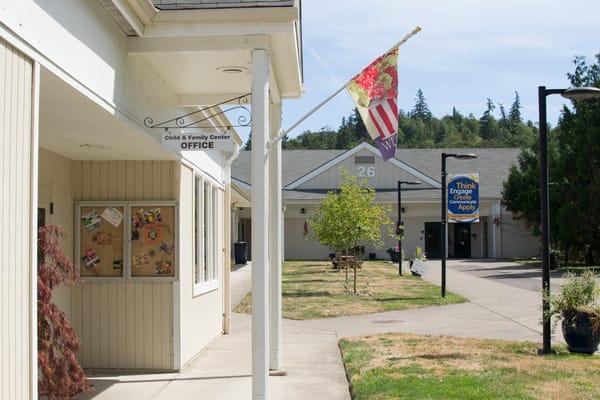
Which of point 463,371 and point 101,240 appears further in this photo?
point 101,240

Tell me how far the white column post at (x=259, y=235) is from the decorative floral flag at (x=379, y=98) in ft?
3.11

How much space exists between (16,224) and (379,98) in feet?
14.1

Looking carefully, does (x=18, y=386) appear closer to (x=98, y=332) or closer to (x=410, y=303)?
(x=98, y=332)

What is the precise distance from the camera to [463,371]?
9719 mm

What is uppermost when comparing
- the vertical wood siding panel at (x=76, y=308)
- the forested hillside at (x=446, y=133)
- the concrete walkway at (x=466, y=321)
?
the forested hillside at (x=446, y=133)

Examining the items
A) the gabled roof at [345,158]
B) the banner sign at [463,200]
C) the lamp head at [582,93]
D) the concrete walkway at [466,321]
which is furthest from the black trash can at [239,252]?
the lamp head at [582,93]

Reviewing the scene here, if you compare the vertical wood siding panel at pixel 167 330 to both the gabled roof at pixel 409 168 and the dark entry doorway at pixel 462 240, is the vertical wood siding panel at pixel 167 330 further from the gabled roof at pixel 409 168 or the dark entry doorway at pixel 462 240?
the dark entry doorway at pixel 462 240

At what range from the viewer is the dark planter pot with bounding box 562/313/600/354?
11.1 metres

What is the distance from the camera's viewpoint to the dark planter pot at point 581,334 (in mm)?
11109

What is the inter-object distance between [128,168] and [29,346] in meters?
5.60

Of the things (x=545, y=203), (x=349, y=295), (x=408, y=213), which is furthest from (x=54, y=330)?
(x=408, y=213)

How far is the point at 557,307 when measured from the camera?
11383mm

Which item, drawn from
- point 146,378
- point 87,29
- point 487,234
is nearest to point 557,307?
point 146,378

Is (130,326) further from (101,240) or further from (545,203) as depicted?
(545,203)
